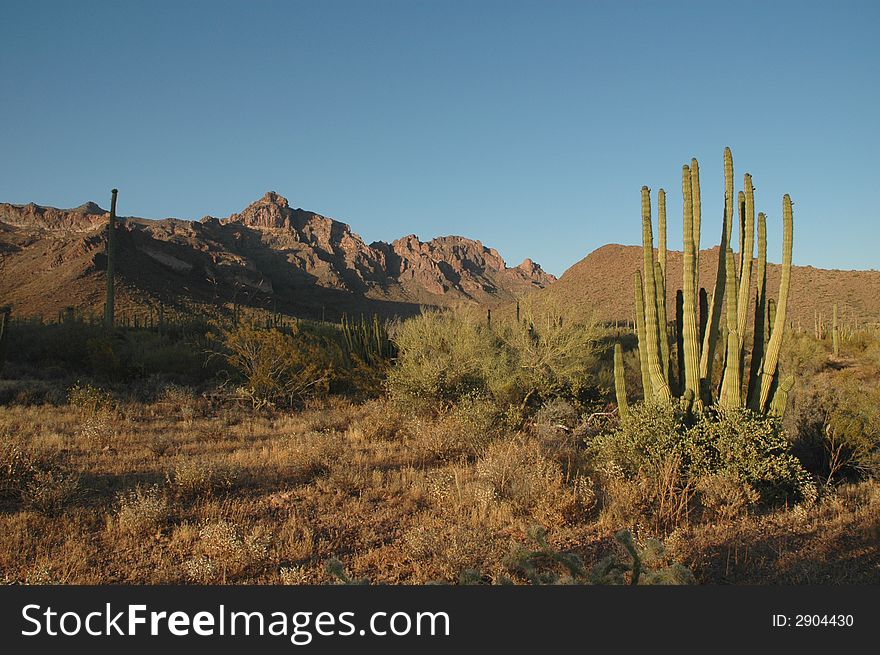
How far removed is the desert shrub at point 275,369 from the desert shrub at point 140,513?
22.7ft

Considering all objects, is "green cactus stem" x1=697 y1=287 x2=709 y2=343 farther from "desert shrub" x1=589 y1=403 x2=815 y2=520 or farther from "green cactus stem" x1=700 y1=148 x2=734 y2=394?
"desert shrub" x1=589 y1=403 x2=815 y2=520

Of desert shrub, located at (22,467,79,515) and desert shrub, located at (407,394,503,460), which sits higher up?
desert shrub, located at (407,394,503,460)

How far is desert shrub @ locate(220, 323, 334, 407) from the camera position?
13.0 metres

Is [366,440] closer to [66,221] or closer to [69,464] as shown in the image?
[69,464]

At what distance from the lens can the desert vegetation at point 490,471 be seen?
4.56 metres

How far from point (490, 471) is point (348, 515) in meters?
1.88

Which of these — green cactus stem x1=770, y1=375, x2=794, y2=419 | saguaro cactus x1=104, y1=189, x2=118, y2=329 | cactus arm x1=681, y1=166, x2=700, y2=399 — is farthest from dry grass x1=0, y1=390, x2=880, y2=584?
saguaro cactus x1=104, y1=189, x2=118, y2=329

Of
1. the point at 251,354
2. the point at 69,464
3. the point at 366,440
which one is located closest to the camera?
the point at 69,464

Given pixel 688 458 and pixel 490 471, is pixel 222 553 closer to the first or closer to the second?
pixel 490 471

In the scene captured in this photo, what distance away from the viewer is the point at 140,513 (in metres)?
5.32

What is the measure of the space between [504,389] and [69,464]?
8.10 metres

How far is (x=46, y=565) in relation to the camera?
437cm

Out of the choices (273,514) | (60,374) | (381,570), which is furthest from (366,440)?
(60,374)

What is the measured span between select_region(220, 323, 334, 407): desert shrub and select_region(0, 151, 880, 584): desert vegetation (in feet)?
0.46
